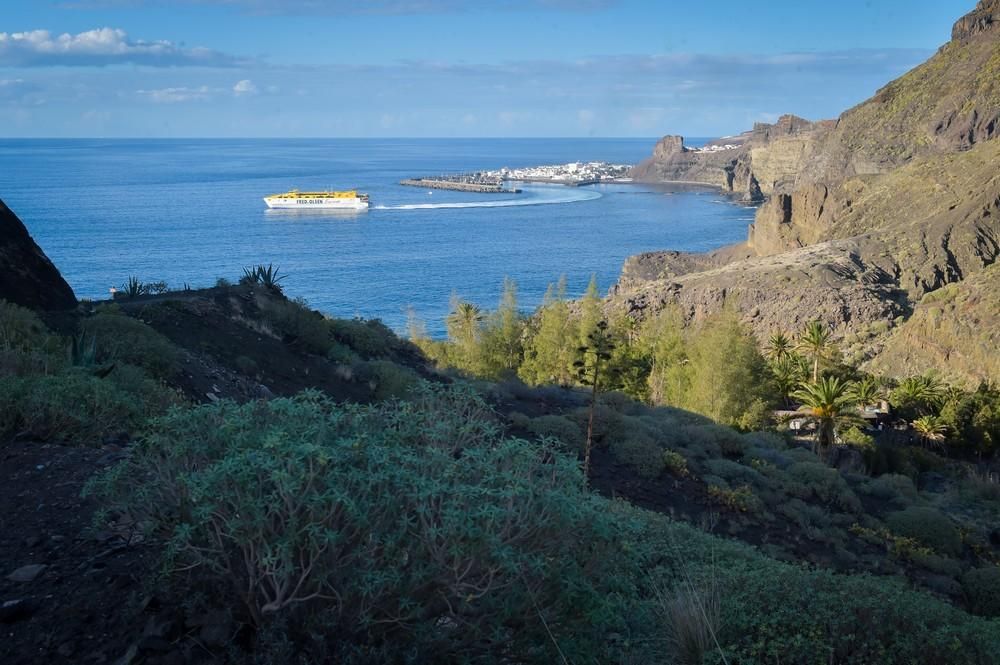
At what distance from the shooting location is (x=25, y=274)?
1279 centimetres

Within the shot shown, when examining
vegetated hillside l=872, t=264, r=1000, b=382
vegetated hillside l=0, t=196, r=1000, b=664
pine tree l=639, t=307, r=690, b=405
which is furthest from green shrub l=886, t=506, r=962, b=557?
vegetated hillside l=872, t=264, r=1000, b=382

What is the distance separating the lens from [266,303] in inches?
670

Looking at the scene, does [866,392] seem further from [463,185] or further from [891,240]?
[463,185]

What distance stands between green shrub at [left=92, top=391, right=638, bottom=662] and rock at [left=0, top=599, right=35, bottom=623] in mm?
678

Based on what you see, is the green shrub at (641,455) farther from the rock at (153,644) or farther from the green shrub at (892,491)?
the rock at (153,644)

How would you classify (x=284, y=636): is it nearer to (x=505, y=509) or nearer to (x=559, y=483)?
(x=505, y=509)

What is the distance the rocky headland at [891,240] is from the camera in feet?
191

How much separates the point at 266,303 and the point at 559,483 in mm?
14196

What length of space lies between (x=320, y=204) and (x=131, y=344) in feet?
377

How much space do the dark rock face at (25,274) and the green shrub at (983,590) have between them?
14038 millimetres

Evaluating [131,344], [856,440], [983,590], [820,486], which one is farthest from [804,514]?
[856,440]

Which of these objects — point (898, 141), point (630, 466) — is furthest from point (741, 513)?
point (898, 141)

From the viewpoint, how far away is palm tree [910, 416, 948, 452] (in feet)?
106

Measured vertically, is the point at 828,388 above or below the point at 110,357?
below
